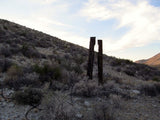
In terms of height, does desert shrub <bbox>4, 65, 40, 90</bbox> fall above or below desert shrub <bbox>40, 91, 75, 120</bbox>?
above

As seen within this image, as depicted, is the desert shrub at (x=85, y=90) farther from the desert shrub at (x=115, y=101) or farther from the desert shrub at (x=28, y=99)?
the desert shrub at (x=28, y=99)

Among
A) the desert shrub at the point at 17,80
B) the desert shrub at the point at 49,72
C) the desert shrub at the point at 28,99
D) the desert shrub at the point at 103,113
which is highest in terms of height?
the desert shrub at the point at 49,72

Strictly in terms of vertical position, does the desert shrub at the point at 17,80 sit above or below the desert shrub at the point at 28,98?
above

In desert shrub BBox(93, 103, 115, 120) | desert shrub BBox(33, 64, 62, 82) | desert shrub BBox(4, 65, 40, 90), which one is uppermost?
desert shrub BBox(33, 64, 62, 82)

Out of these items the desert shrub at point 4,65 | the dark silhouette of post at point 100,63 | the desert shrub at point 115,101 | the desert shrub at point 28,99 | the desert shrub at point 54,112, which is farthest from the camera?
the dark silhouette of post at point 100,63

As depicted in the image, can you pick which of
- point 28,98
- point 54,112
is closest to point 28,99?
point 28,98

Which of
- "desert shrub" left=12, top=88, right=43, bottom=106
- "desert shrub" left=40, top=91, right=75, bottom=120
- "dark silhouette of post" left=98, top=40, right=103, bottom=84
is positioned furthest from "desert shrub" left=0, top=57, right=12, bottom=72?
"dark silhouette of post" left=98, top=40, right=103, bottom=84

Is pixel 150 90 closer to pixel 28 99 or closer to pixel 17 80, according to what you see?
pixel 28 99

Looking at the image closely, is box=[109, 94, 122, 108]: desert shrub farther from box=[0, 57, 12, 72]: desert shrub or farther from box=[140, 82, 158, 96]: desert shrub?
box=[0, 57, 12, 72]: desert shrub

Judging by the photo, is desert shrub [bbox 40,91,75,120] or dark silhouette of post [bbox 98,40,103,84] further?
dark silhouette of post [bbox 98,40,103,84]

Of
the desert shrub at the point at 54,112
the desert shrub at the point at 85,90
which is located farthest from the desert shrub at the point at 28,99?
the desert shrub at the point at 85,90

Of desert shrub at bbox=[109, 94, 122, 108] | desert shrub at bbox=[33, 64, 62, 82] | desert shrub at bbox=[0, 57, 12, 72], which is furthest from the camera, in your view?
desert shrub at bbox=[0, 57, 12, 72]

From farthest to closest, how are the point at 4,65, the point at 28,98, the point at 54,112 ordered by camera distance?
the point at 4,65 < the point at 28,98 < the point at 54,112

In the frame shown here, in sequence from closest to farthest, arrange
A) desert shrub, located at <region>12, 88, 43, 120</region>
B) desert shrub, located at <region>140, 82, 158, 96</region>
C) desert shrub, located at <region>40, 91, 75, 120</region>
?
desert shrub, located at <region>40, 91, 75, 120</region>
desert shrub, located at <region>12, 88, 43, 120</region>
desert shrub, located at <region>140, 82, 158, 96</region>
